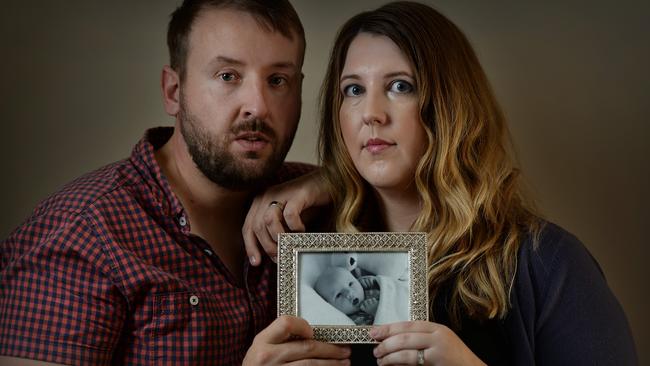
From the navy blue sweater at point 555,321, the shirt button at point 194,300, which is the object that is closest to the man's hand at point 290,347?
the navy blue sweater at point 555,321

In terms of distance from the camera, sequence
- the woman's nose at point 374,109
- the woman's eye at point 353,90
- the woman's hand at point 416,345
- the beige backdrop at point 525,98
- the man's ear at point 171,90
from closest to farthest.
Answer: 1. the woman's hand at point 416,345
2. the woman's nose at point 374,109
3. the woman's eye at point 353,90
4. the man's ear at point 171,90
5. the beige backdrop at point 525,98

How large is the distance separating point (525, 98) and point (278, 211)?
0.94 meters

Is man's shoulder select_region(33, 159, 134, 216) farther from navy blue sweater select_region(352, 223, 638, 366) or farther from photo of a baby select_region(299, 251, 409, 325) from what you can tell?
navy blue sweater select_region(352, 223, 638, 366)

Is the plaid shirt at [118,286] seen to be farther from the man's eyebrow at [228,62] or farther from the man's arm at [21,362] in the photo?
the man's eyebrow at [228,62]

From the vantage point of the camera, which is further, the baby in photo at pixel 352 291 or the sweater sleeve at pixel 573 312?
the sweater sleeve at pixel 573 312

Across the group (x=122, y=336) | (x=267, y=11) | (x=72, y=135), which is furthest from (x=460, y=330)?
(x=72, y=135)

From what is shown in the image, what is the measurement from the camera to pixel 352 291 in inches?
63.4

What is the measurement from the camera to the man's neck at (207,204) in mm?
2166

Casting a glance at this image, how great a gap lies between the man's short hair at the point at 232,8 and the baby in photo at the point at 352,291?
834 mm

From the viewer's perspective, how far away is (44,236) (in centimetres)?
189

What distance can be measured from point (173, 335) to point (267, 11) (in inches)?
36.7

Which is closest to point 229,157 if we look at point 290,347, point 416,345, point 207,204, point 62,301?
point 207,204

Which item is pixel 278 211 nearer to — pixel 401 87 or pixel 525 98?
pixel 401 87

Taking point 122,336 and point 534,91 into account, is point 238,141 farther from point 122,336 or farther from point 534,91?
point 534,91
